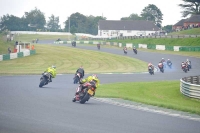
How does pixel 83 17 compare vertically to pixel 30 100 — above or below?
above

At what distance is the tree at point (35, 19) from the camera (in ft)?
440

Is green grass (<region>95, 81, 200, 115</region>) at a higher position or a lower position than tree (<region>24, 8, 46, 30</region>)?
lower

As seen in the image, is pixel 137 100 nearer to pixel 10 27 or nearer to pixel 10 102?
pixel 10 102

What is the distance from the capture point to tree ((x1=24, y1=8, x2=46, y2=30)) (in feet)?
440

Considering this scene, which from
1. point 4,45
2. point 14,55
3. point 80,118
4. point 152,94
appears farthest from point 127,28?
point 80,118

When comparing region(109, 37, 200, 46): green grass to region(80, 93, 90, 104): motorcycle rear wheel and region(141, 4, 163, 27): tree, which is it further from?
region(141, 4, 163, 27): tree

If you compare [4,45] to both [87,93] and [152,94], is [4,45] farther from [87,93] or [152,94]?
[87,93]

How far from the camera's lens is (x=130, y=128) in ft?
35.7

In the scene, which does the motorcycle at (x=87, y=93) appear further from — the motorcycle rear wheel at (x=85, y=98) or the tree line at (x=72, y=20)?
the tree line at (x=72, y=20)

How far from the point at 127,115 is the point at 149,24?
133491 mm

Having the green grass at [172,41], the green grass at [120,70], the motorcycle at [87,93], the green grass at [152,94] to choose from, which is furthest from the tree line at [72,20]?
the motorcycle at [87,93]

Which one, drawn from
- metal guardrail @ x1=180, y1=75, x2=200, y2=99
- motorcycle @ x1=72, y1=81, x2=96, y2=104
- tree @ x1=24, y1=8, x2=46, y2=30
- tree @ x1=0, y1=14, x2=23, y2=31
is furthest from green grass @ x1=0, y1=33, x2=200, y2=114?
tree @ x1=24, y1=8, x2=46, y2=30

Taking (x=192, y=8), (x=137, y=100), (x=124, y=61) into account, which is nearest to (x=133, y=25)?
(x=192, y=8)

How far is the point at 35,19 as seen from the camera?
465 ft
